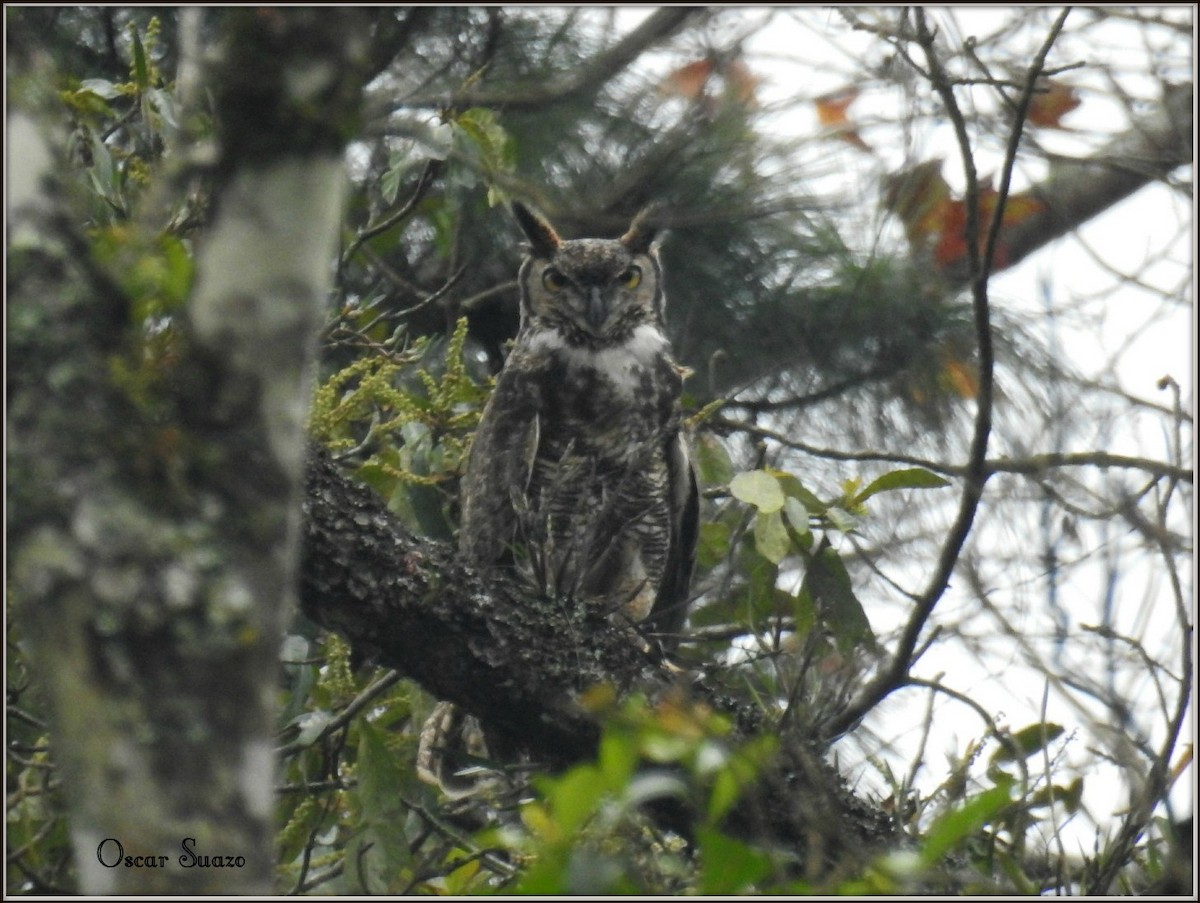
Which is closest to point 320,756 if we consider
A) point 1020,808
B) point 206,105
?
point 206,105

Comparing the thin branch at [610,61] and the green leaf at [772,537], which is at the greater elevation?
the thin branch at [610,61]

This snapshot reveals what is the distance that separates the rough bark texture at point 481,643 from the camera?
1.82 meters

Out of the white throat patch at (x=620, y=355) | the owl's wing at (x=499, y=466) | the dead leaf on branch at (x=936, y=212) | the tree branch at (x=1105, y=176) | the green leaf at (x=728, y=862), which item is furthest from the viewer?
the dead leaf on branch at (x=936, y=212)

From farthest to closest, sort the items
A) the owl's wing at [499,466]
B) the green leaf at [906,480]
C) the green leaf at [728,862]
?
the owl's wing at [499,466] < the green leaf at [906,480] < the green leaf at [728,862]

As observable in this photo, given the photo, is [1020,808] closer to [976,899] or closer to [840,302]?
[976,899]

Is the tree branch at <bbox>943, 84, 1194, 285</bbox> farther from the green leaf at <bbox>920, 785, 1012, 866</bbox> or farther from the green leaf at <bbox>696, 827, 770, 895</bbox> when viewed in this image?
the green leaf at <bbox>696, 827, 770, 895</bbox>

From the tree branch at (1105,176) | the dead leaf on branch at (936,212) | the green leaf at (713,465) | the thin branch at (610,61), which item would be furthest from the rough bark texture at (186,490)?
the dead leaf on branch at (936,212)

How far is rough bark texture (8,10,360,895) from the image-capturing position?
80cm

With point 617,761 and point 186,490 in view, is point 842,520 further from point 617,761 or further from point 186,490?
point 186,490

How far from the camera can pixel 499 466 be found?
270cm

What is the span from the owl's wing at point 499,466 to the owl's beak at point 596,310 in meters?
0.20

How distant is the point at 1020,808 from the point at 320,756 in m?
1.25

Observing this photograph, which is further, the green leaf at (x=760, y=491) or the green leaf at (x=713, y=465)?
the green leaf at (x=713, y=465)

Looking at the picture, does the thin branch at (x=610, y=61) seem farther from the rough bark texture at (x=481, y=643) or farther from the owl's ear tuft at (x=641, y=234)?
the rough bark texture at (x=481, y=643)
